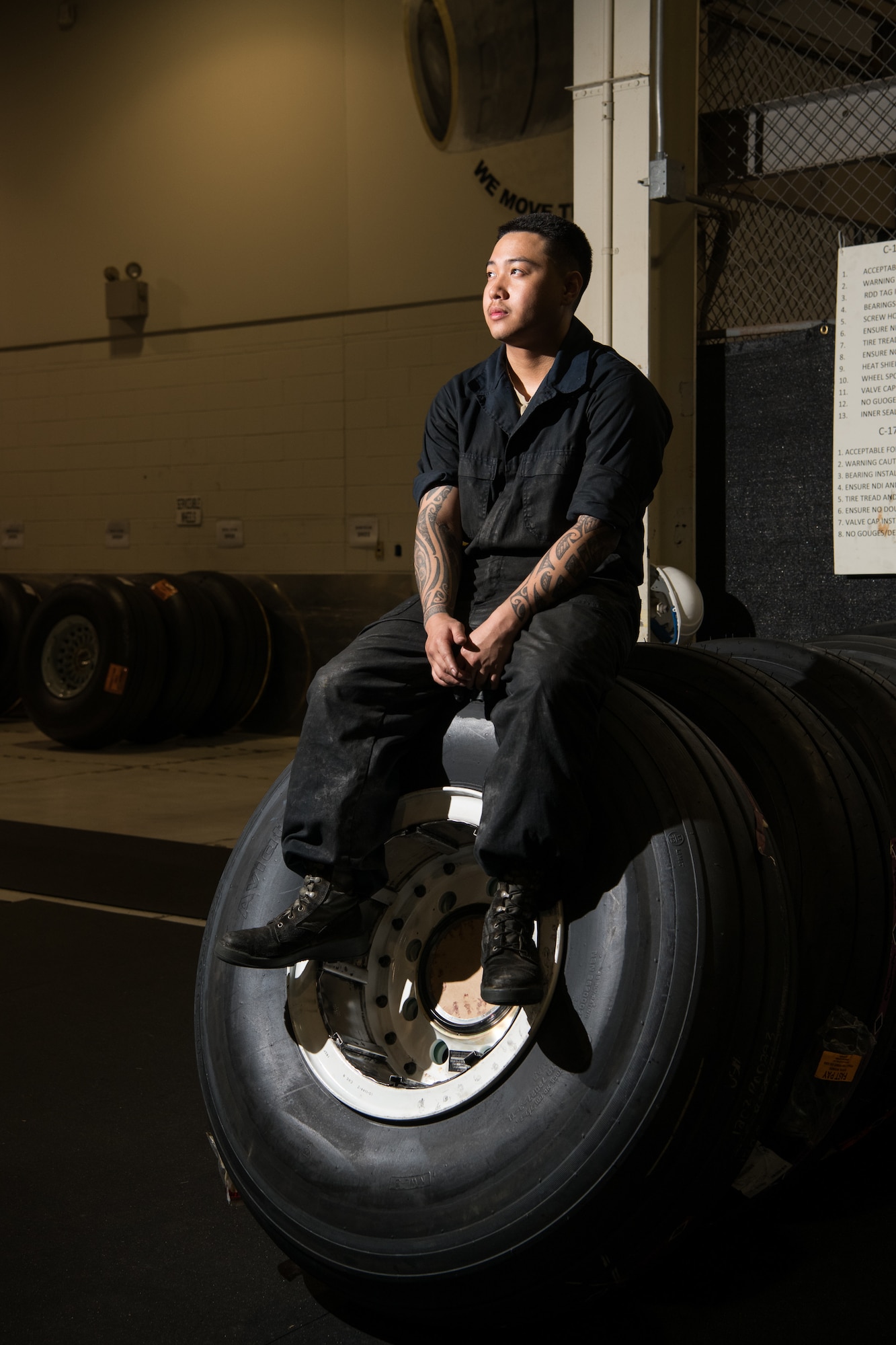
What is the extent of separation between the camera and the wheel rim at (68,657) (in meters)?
8.99

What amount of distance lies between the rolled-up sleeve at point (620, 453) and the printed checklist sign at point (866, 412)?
2.49 metres

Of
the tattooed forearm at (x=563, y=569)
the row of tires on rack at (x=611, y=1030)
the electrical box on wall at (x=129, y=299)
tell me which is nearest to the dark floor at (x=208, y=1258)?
the row of tires on rack at (x=611, y=1030)

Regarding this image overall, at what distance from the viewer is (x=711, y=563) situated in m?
5.18

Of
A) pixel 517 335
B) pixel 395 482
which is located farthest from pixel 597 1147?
pixel 395 482

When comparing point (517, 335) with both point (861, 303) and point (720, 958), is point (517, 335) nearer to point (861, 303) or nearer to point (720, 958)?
point (720, 958)

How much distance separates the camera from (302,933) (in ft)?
7.37

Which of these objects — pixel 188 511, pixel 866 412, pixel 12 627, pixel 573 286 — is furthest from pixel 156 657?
pixel 573 286

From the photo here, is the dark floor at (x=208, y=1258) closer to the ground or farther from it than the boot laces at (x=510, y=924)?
closer to the ground

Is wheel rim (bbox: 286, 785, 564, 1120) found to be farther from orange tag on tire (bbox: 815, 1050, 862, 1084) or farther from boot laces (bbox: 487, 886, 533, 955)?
orange tag on tire (bbox: 815, 1050, 862, 1084)

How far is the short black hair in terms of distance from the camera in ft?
8.11

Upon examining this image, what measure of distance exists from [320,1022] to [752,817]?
31.5 inches

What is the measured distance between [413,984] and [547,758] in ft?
1.73

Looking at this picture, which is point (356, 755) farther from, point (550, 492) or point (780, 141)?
point (780, 141)

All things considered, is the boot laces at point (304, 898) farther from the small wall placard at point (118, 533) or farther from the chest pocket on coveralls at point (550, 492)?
the small wall placard at point (118, 533)
